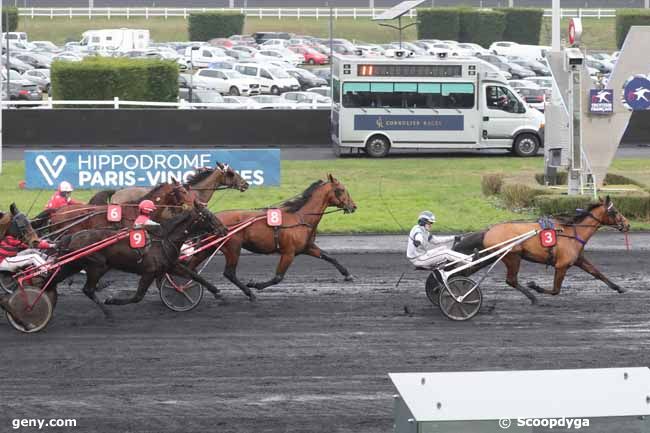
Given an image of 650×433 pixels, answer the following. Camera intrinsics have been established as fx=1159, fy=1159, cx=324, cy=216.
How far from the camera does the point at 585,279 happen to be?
50.7ft

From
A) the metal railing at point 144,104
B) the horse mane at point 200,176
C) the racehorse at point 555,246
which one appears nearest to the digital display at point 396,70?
the metal railing at point 144,104

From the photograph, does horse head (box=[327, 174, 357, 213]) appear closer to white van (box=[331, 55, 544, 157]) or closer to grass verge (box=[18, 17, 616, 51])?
white van (box=[331, 55, 544, 157])

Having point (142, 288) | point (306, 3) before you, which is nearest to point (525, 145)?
point (142, 288)

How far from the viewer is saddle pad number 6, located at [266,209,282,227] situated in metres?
14.0

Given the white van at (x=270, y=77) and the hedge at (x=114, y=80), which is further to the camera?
the white van at (x=270, y=77)

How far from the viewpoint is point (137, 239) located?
12.7 m

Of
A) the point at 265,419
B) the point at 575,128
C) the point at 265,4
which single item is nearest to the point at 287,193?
the point at 575,128

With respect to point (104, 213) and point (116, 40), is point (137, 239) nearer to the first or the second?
point (104, 213)

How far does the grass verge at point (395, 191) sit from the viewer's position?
2000cm

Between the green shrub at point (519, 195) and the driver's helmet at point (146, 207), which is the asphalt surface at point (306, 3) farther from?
the driver's helmet at point (146, 207)

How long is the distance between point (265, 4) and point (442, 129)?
51.0 m

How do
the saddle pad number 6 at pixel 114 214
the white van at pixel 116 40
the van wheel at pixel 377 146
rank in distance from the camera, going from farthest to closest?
the white van at pixel 116 40 < the van wheel at pixel 377 146 < the saddle pad number 6 at pixel 114 214

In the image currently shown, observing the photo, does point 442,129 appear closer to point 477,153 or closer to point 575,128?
point 477,153

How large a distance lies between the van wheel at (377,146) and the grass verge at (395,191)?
0.42m
